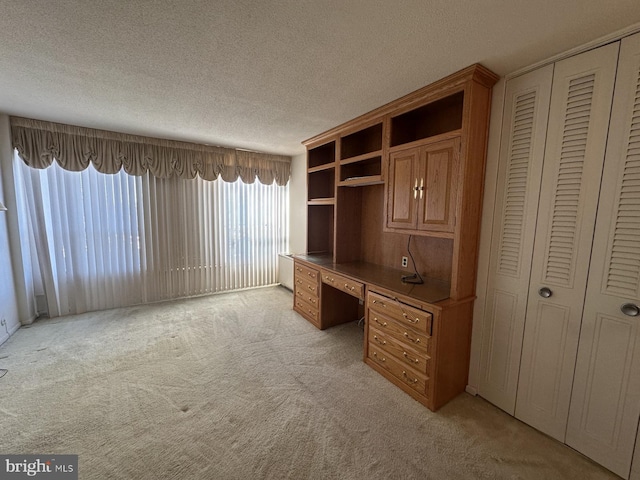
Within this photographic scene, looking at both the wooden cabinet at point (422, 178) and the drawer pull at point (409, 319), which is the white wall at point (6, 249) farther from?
the drawer pull at point (409, 319)

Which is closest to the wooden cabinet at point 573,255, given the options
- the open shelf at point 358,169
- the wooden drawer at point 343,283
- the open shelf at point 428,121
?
the open shelf at point 428,121

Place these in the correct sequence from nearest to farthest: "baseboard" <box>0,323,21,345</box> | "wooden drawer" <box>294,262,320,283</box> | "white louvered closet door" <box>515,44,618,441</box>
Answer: "white louvered closet door" <box>515,44,618,441</box>, "baseboard" <box>0,323,21,345</box>, "wooden drawer" <box>294,262,320,283</box>

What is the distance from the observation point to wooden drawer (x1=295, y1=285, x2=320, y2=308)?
329 cm

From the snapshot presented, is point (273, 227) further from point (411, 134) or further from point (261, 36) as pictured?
point (261, 36)

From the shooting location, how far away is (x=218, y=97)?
226cm

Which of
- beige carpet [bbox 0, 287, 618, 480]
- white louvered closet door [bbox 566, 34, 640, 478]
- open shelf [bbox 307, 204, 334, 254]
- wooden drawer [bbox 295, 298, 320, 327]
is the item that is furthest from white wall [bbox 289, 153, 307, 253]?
white louvered closet door [bbox 566, 34, 640, 478]

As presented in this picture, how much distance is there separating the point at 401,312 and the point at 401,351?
0.34m

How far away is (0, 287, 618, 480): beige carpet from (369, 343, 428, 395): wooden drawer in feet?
0.41

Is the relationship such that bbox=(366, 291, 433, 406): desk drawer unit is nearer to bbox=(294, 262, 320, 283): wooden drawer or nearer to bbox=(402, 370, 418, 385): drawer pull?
bbox=(402, 370, 418, 385): drawer pull

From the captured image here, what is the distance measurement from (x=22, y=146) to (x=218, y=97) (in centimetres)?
268

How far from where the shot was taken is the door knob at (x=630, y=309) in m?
1.37

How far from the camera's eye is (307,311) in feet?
11.4

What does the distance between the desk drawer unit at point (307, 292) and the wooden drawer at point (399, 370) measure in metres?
1.00

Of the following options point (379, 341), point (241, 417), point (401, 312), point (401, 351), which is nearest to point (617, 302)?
point (401, 312)
